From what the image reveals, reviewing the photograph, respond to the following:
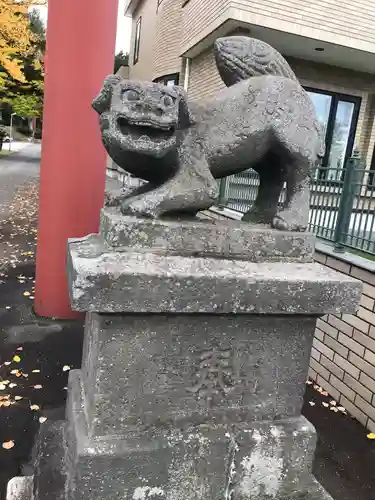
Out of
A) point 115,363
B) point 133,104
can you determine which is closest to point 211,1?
point 133,104

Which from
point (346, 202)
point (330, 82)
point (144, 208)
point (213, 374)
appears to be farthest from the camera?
point (330, 82)

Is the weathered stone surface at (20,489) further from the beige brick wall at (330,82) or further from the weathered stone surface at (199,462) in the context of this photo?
the beige brick wall at (330,82)

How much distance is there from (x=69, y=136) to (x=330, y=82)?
25.2 feet

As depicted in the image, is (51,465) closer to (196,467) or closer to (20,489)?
(20,489)

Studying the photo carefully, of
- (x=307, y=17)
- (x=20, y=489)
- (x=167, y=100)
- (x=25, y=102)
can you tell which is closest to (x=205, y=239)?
(x=167, y=100)

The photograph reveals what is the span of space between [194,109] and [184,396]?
1.33m

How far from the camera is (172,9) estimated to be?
39.6ft

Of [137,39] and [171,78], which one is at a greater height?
[137,39]

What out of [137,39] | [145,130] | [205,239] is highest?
[137,39]

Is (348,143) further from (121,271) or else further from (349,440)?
(121,271)

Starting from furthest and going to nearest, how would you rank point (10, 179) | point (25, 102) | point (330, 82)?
point (25, 102) → point (10, 179) → point (330, 82)

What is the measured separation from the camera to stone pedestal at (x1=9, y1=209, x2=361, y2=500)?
184cm

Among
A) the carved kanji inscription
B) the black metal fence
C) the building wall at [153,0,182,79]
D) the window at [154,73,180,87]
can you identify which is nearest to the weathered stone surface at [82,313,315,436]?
the carved kanji inscription

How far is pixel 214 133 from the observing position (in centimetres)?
207
